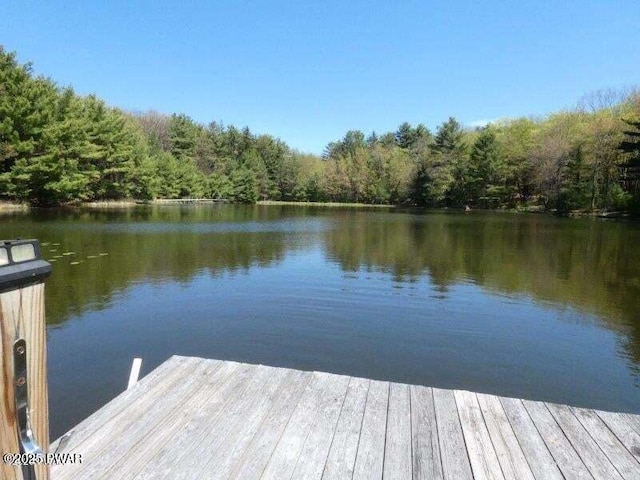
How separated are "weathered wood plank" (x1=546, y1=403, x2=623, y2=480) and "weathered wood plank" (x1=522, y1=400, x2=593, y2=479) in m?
0.03

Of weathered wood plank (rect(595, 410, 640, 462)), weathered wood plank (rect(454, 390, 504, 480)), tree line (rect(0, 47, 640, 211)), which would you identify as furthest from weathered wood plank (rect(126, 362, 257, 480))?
tree line (rect(0, 47, 640, 211))

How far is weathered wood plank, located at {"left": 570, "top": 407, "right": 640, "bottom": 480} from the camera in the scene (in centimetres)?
222

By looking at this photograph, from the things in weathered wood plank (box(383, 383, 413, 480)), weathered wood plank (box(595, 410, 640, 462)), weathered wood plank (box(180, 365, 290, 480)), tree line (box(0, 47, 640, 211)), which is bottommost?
weathered wood plank (box(595, 410, 640, 462))

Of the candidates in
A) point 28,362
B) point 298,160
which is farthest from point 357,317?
point 298,160

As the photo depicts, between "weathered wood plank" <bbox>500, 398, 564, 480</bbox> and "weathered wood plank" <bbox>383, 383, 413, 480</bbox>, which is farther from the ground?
"weathered wood plank" <bbox>383, 383, 413, 480</bbox>

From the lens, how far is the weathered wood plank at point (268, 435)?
7.01 ft

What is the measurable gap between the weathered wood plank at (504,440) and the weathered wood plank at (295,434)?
41.4 inches

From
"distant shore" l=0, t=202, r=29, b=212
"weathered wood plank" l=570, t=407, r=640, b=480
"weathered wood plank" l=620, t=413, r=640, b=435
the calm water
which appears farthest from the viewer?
"distant shore" l=0, t=202, r=29, b=212

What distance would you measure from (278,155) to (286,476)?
70535mm

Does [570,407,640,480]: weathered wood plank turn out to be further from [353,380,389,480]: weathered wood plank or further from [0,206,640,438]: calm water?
[0,206,640,438]: calm water

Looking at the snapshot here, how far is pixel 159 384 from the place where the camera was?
3117 millimetres

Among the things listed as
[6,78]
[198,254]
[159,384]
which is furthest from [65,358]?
[6,78]

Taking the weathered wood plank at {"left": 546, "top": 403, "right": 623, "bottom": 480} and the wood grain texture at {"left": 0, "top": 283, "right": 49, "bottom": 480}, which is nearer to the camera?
the wood grain texture at {"left": 0, "top": 283, "right": 49, "bottom": 480}

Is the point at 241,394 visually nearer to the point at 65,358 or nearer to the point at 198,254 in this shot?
the point at 65,358
